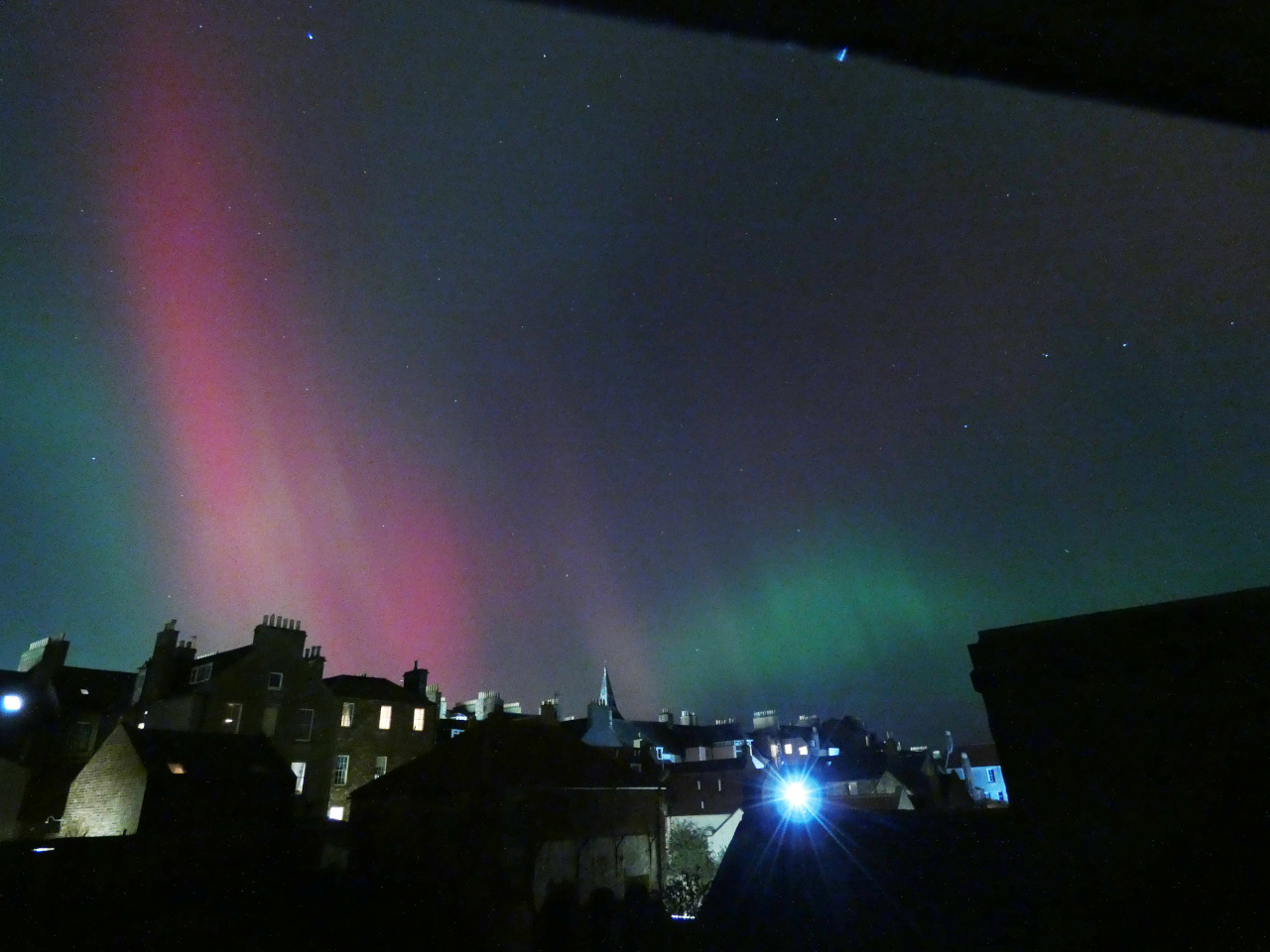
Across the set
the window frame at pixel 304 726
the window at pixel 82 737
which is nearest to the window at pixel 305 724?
the window frame at pixel 304 726

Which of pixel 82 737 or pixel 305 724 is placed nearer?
pixel 305 724

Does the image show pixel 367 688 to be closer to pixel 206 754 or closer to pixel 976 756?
pixel 206 754

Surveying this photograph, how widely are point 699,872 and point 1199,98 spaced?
46.6 metres

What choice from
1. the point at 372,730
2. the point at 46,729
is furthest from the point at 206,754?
the point at 46,729

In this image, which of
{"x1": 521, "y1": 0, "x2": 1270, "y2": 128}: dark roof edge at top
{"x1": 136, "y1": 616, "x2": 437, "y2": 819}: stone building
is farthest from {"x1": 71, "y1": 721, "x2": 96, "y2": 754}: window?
{"x1": 521, "y1": 0, "x2": 1270, "y2": 128}: dark roof edge at top

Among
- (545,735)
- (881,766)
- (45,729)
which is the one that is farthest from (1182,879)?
(881,766)

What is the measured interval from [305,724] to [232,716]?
437 centimetres

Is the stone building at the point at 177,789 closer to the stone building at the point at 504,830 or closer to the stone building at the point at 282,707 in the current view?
the stone building at the point at 282,707

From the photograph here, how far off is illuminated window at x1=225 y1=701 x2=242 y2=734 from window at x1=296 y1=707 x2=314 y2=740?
3.43m

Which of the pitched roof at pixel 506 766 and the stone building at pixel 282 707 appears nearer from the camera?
the pitched roof at pixel 506 766

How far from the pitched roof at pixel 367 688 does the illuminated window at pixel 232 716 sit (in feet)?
20.2

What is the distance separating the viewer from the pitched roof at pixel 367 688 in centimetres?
4925

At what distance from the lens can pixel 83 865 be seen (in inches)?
1006

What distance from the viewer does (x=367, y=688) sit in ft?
168
